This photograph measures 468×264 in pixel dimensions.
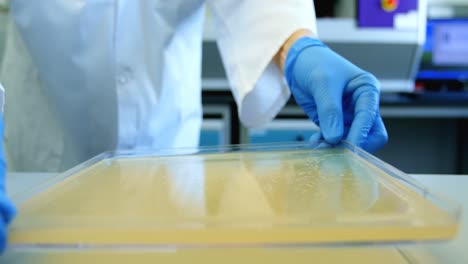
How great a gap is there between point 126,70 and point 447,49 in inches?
80.4

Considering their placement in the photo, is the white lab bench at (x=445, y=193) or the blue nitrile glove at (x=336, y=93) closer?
the white lab bench at (x=445, y=193)

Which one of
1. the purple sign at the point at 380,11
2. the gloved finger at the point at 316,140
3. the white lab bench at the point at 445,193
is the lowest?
the white lab bench at the point at 445,193

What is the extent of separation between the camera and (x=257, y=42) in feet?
3.00

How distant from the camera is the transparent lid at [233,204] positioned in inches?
11.9

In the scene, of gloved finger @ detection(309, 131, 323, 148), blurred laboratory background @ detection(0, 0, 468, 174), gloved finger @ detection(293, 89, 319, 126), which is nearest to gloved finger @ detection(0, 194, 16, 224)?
gloved finger @ detection(309, 131, 323, 148)

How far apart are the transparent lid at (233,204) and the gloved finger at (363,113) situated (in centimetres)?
5

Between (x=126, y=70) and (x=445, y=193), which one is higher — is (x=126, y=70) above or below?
above

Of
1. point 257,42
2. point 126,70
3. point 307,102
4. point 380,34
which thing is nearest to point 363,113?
point 307,102

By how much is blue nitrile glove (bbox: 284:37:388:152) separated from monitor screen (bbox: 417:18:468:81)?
1.85 m

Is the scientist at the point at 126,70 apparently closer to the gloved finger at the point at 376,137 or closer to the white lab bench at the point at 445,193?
the gloved finger at the point at 376,137

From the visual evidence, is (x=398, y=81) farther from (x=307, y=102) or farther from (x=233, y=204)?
(x=233, y=204)

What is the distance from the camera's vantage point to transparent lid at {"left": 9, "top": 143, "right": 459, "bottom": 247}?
11.9 inches

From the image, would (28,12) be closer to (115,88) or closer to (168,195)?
(115,88)

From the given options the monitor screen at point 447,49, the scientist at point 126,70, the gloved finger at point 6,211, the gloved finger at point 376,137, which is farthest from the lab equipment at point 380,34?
the gloved finger at point 6,211
